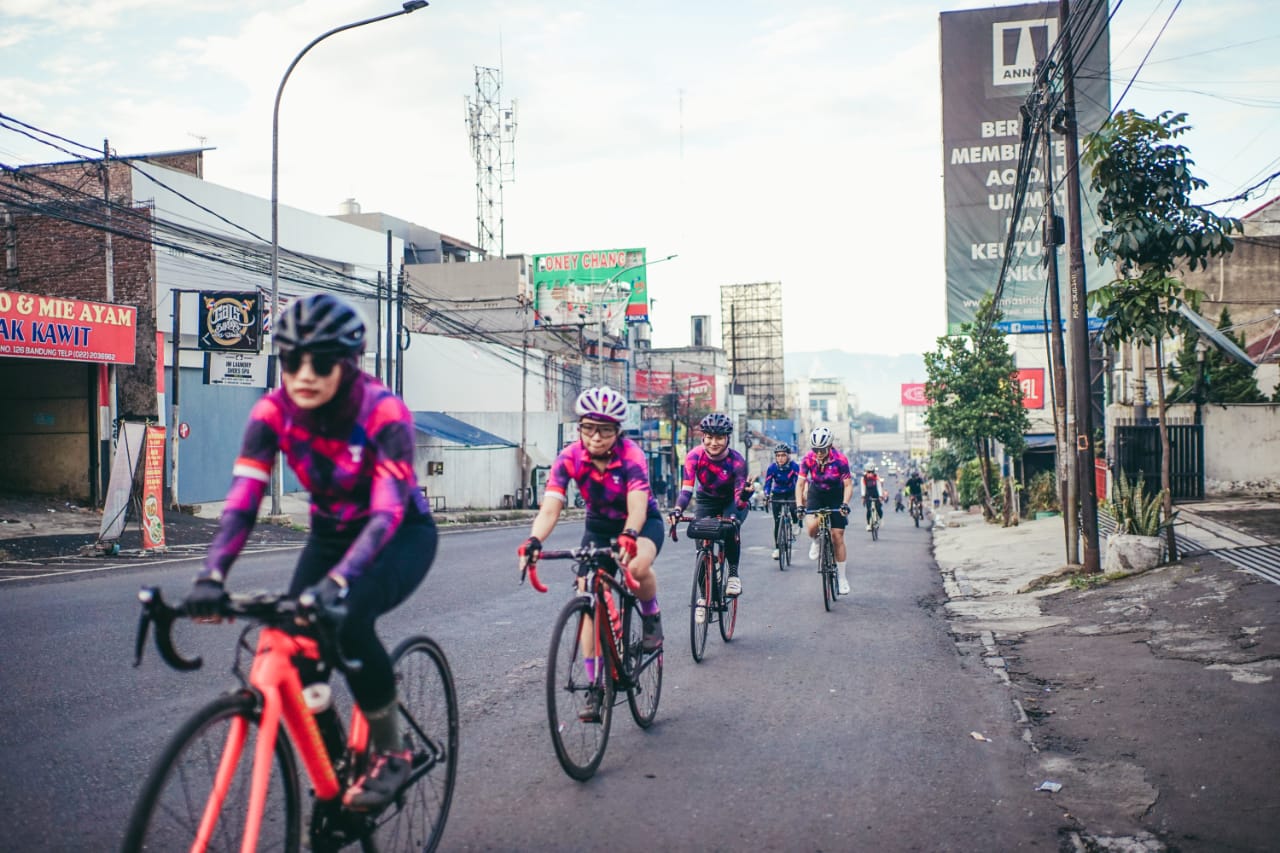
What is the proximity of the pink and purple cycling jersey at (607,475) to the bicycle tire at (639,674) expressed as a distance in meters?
0.62

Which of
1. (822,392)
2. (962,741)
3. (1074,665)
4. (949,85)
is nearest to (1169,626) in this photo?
(1074,665)

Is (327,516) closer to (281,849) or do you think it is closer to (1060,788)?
(281,849)

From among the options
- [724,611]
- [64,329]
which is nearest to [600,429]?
[724,611]

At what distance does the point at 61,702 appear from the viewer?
611 centimetres

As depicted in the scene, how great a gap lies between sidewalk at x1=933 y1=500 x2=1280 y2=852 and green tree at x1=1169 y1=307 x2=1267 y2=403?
35.7ft

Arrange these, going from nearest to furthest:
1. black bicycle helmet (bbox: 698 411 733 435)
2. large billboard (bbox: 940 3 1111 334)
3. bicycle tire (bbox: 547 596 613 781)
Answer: bicycle tire (bbox: 547 596 613 781) → black bicycle helmet (bbox: 698 411 733 435) → large billboard (bbox: 940 3 1111 334)

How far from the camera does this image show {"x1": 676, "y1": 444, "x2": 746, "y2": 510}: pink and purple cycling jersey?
887cm

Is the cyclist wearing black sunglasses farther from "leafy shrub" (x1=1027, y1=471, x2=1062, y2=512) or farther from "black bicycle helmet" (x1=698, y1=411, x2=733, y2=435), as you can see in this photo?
"leafy shrub" (x1=1027, y1=471, x2=1062, y2=512)

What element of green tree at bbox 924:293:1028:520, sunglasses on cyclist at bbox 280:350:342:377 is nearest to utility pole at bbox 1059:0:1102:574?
sunglasses on cyclist at bbox 280:350:342:377

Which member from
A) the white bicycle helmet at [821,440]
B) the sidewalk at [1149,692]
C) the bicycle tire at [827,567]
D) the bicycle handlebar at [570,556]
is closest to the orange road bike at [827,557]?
the bicycle tire at [827,567]

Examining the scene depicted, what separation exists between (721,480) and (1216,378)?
63.1 ft

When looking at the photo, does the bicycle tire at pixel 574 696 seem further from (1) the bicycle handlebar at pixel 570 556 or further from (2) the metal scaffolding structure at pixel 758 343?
(2) the metal scaffolding structure at pixel 758 343

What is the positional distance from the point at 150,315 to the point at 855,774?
2616cm

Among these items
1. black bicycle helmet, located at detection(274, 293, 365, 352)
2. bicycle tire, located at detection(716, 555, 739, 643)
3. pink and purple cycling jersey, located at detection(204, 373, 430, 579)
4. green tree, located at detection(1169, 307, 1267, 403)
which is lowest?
bicycle tire, located at detection(716, 555, 739, 643)
